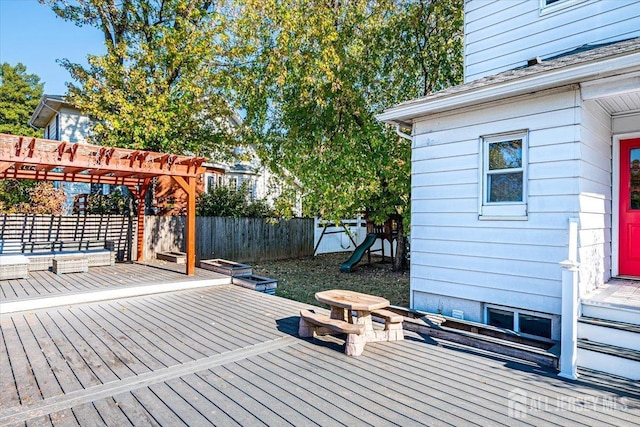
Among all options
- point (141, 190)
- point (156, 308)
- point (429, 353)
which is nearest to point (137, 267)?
point (141, 190)

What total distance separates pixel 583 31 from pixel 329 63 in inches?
204

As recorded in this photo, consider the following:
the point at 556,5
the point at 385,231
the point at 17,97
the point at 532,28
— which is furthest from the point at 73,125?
the point at 17,97

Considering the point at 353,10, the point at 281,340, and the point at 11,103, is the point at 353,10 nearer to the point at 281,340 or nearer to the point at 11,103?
the point at 281,340

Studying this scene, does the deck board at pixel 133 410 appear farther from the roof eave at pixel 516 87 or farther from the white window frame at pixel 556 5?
the white window frame at pixel 556 5

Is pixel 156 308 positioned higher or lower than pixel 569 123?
lower

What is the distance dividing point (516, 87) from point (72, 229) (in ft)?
33.8

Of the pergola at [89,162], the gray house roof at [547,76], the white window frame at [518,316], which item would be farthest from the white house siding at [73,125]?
the white window frame at [518,316]

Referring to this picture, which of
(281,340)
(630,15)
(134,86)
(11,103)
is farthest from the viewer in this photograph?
(11,103)

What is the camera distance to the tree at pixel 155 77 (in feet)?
35.0

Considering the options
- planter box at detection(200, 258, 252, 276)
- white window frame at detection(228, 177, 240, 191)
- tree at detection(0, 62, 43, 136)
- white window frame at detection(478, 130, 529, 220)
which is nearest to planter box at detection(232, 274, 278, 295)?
planter box at detection(200, 258, 252, 276)

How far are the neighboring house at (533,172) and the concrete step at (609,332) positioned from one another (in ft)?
1.38

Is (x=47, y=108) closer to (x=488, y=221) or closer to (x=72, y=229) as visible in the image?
(x=72, y=229)

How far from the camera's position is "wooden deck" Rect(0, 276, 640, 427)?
2787 millimetres

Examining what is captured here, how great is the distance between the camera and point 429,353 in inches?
163
